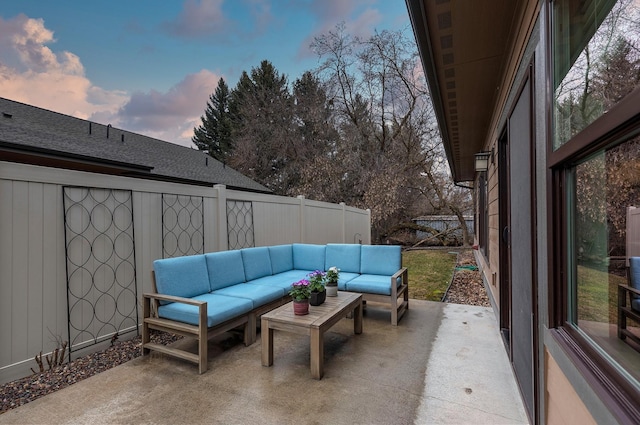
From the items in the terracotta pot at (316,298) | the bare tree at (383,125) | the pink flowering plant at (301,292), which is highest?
the bare tree at (383,125)

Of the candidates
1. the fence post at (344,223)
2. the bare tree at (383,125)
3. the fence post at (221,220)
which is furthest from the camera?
the bare tree at (383,125)

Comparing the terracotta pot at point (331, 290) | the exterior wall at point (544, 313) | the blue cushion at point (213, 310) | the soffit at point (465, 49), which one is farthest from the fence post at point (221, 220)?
the exterior wall at point (544, 313)

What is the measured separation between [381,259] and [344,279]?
0.69 metres

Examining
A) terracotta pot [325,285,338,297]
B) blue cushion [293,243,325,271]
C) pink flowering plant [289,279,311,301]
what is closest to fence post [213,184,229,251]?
blue cushion [293,243,325,271]

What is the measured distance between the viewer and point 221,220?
488 cm

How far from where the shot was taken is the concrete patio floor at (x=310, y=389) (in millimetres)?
2230

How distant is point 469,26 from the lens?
2.41 metres

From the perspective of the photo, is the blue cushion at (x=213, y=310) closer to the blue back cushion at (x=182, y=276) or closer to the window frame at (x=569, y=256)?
the blue back cushion at (x=182, y=276)

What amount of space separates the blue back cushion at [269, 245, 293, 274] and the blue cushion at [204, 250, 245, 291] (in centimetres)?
75

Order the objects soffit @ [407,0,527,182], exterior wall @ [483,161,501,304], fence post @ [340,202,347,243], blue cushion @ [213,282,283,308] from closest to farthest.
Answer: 1. soffit @ [407,0,527,182]
2. blue cushion @ [213,282,283,308]
3. exterior wall @ [483,161,501,304]
4. fence post @ [340,202,347,243]

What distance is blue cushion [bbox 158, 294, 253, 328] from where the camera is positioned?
10.1 feet

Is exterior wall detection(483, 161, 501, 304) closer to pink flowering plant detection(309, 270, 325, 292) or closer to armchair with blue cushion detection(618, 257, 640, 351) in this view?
pink flowering plant detection(309, 270, 325, 292)

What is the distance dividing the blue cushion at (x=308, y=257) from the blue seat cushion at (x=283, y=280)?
185 millimetres

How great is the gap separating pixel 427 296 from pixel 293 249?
8.33ft
